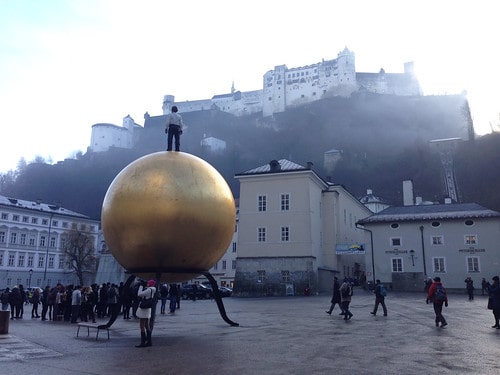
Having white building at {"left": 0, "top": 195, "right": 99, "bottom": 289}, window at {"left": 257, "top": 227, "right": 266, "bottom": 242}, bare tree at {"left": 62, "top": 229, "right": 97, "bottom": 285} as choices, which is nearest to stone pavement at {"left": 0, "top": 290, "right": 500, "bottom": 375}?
window at {"left": 257, "top": 227, "right": 266, "bottom": 242}

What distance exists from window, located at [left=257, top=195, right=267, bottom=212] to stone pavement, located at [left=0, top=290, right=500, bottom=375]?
2723cm

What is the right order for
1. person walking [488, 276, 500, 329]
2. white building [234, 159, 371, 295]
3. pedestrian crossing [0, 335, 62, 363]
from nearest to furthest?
pedestrian crossing [0, 335, 62, 363]
person walking [488, 276, 500, 329]
white building [234, 159, 371, 295]

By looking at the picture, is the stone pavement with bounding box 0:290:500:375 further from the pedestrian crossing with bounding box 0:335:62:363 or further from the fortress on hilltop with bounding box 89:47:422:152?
the fortress on hilltop with bounding box 89:47:422:152

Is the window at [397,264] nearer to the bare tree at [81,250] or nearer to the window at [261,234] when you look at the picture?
the window at [261,234]

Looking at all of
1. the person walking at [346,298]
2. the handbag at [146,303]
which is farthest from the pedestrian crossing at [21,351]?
the person walking at [346,298]

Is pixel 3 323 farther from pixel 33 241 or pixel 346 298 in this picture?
pixel 33 241

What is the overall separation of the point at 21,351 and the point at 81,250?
58.9 meters

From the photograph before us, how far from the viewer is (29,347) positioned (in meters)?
10.4

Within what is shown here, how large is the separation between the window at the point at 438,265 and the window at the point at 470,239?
2.66 metres

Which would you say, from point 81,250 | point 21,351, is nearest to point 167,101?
point 81,250

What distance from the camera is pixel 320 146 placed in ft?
406

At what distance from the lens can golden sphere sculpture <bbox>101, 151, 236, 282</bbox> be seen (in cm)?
1006

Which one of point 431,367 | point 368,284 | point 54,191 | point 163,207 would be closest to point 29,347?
point 163,207

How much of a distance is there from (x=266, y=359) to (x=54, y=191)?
120444 mm
